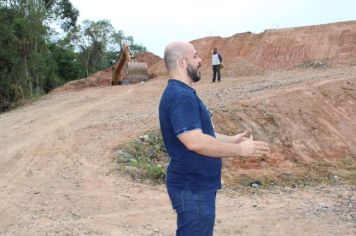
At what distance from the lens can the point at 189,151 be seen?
298 cm

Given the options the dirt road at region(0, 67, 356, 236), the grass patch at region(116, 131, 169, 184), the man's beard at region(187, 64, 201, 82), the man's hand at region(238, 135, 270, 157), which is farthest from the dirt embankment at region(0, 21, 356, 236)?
the man's beard at region(187, 64, 201, 82)

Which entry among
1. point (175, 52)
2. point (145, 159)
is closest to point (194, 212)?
point (175, 52)

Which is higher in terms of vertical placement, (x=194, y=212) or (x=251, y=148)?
(x=251, y=148)

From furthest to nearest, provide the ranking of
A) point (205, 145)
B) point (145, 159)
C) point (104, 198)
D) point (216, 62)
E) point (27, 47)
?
point (27, 47), point (216, 62), point (145, 159), point (104, 198), point (205, 145)

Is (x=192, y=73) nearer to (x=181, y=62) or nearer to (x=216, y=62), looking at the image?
(x=181, y=62)

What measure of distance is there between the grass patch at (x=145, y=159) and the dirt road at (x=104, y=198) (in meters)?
0.23

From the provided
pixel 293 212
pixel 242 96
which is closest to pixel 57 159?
pixel 293 212

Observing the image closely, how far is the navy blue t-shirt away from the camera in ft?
9.56

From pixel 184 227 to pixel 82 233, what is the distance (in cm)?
333

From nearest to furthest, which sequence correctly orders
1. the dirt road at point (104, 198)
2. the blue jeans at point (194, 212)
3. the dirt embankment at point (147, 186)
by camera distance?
1. the blue jeans at point (194, 212)
2. the dirt road at point (104, 198)
3. the dirt embankment at point (147, 186)

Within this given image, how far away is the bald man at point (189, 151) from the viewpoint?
291cm

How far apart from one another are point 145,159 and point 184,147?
21.6ft

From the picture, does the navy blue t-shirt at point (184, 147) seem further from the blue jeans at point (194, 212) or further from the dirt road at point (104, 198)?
the dirt road at point (104, 198)

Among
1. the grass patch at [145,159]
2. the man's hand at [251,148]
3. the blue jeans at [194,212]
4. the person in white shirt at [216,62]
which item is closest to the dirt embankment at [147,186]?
the grass patch at [145,159]
